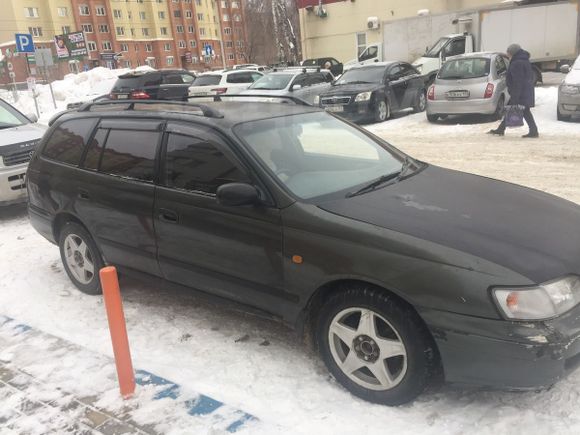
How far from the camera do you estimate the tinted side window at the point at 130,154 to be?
4.01 m

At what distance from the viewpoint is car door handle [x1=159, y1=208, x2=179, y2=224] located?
376 centimetres

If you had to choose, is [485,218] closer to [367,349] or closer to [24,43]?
[367,349]

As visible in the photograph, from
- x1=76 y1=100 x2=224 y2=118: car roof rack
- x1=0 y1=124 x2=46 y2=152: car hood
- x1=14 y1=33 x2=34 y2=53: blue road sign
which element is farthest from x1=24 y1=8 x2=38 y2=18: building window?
x1=76 y1=100 x2=224 y2=118: car roof rack

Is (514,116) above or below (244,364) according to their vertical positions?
above

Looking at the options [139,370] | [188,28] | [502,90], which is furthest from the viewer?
[188,28]

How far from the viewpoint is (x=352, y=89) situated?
564 inches

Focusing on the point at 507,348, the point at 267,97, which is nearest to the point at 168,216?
the point at 267,97

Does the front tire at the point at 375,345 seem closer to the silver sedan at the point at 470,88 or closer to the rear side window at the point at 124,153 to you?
the rear side window at the point at 124,153

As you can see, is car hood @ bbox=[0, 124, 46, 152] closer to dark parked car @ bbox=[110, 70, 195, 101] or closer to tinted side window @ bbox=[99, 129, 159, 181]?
tinted side window @ bbox=[99, 129, 159, 181]

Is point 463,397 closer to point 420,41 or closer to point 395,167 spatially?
point 395,167

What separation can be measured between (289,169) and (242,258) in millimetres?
663

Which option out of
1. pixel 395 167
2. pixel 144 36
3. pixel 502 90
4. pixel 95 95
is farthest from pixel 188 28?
pixel 395 167

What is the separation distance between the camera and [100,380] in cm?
348

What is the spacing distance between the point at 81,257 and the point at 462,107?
10490 millimetres
